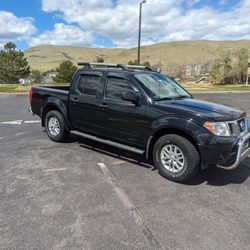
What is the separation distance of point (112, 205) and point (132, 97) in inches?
76.5

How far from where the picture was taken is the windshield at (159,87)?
5.44 meters

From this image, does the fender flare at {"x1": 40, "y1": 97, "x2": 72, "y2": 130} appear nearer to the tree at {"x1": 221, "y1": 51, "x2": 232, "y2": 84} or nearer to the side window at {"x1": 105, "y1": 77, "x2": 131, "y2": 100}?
the side window at {"x1": 105, "y1": 77, "x2": 131, "y2": 100}

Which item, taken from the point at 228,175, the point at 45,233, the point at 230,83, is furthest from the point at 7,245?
the point at 230,83

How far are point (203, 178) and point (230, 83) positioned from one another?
33.0m

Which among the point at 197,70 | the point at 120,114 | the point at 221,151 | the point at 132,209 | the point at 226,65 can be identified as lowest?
the point at 132,209

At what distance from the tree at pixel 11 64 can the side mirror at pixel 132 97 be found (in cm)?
3576

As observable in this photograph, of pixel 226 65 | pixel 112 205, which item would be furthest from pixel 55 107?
pixel 226 65

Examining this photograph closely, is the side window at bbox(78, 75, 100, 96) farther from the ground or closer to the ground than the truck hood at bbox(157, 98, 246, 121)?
farther from the ground

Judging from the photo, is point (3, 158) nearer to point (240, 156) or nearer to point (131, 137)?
point (131, 137)

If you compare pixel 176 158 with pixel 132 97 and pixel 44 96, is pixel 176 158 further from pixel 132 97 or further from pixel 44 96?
pixel 44 96

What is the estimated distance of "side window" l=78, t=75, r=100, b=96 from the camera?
20.1ft

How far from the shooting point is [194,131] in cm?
456

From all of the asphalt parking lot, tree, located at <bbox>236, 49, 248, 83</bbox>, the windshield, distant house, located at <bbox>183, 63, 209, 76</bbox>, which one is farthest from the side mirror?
distant house, located at <bbox>183, 63, 209, 76</bbox>

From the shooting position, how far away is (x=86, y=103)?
620 centimetres
